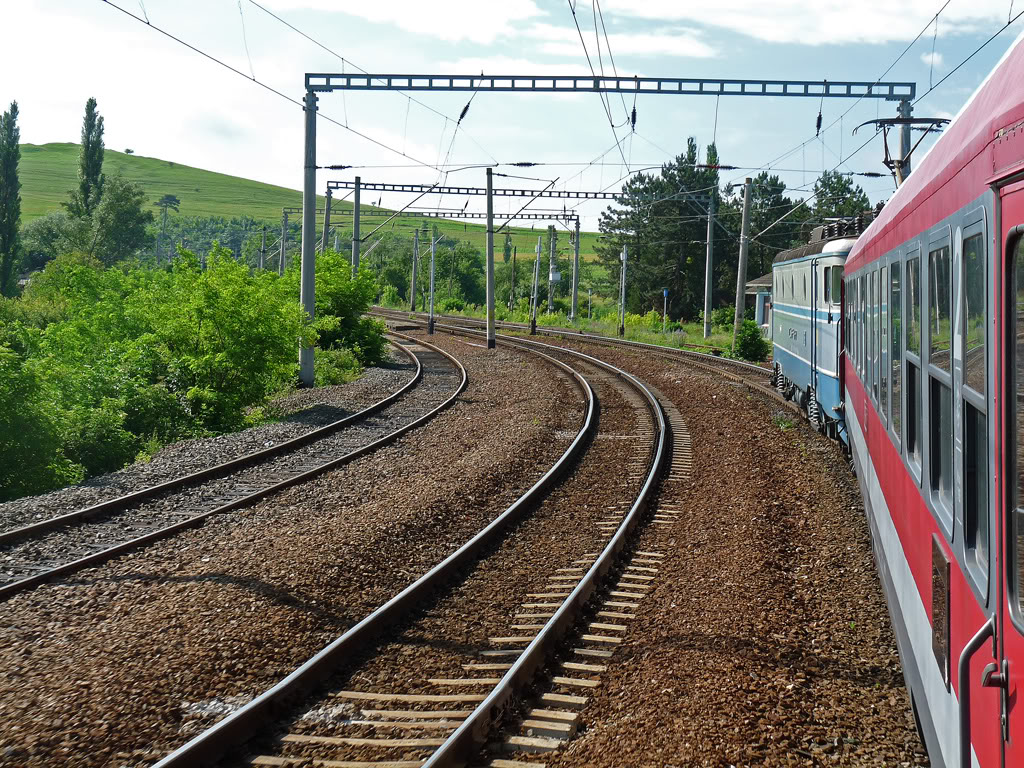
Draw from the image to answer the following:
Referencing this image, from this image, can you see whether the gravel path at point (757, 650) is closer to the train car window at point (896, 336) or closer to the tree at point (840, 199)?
the train car window at point (896, 336)

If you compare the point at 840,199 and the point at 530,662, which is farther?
the point at 840,199

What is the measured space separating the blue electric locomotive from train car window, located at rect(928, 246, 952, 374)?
9.59 meters

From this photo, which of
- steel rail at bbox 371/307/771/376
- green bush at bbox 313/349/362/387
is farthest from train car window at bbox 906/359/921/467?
steel rail at bbox 371/307/771/376

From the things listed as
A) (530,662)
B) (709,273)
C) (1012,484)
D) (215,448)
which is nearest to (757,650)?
(530,662)

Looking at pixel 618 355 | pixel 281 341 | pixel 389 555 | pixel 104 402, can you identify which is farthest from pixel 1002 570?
pixel 618 355

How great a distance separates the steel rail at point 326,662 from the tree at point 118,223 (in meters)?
90.5

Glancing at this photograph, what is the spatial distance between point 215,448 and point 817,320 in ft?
31.8

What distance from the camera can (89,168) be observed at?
92.5 metres

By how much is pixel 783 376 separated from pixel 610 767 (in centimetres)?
1724

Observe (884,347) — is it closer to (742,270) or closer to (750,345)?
(742,270)

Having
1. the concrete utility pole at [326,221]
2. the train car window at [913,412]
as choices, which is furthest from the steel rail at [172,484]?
the concrete utility pole at [326,221]

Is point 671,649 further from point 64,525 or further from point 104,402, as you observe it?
point 104,402

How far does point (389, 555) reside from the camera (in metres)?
9.59

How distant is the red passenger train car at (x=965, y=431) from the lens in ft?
8.28
